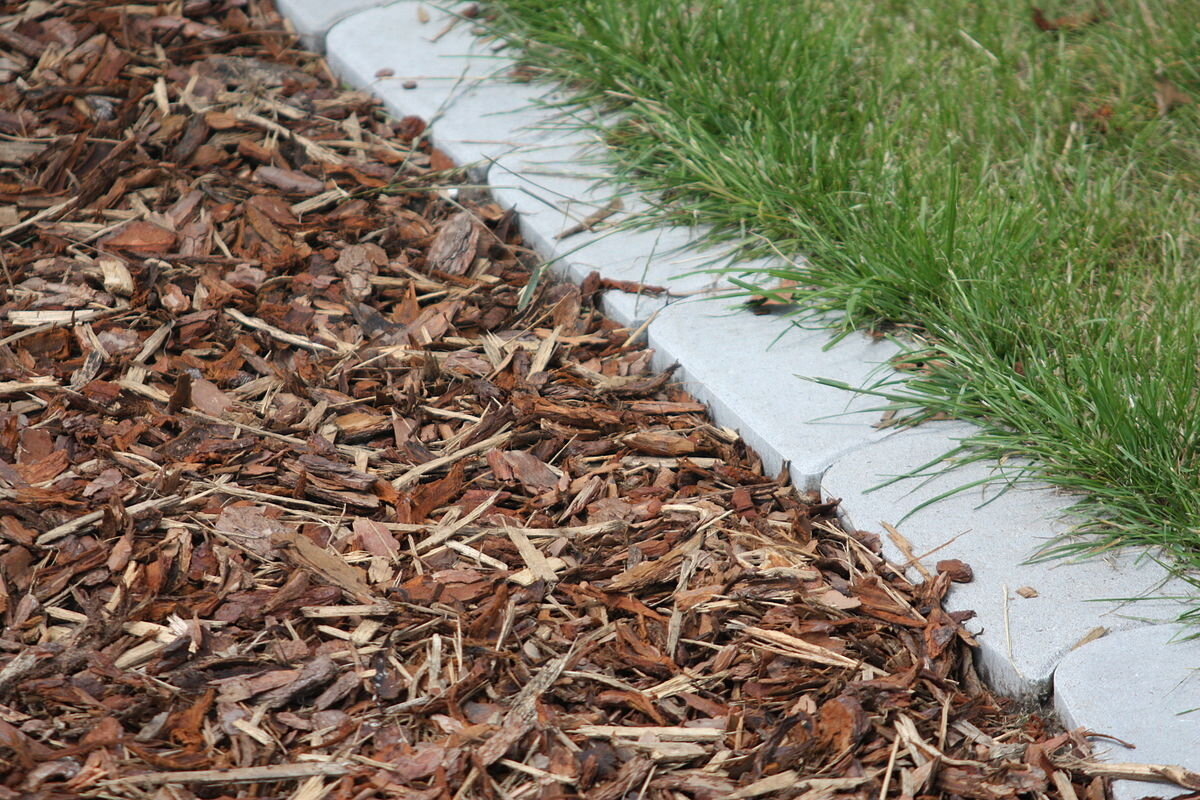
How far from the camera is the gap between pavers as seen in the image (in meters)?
1.95

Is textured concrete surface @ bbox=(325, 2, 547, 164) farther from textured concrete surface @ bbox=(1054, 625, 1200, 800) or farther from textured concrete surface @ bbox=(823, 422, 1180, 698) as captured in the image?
textured concrete surface @ bbox=(1054, 625, 1200, 800)

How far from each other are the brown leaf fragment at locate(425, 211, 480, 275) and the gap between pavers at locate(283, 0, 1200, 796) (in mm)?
182

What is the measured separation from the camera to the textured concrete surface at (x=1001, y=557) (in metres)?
1.95

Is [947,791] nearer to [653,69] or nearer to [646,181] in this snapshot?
[646,181]

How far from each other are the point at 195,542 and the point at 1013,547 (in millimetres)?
1574

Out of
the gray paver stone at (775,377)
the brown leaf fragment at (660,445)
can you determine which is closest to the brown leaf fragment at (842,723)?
the gray paver stone at (775,377)

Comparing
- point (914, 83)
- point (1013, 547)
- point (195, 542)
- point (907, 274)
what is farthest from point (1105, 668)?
point (914, 83)

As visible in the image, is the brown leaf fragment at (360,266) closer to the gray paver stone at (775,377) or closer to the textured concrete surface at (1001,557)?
the gray paver stone at (775,377)

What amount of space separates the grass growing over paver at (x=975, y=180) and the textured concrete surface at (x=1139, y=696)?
0.75 ft

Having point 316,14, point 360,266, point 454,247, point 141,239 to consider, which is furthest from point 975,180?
point 316,14

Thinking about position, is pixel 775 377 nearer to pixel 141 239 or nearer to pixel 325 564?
pixel 325 564

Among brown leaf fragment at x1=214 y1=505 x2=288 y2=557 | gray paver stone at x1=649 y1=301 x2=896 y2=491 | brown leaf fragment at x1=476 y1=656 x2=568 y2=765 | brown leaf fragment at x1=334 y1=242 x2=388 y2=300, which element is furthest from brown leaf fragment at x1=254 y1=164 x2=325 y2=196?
brown leaf fragment at x1=476 y1=656 x2=568 y2=765

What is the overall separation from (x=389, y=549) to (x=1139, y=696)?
136cm

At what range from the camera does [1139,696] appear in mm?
1841
